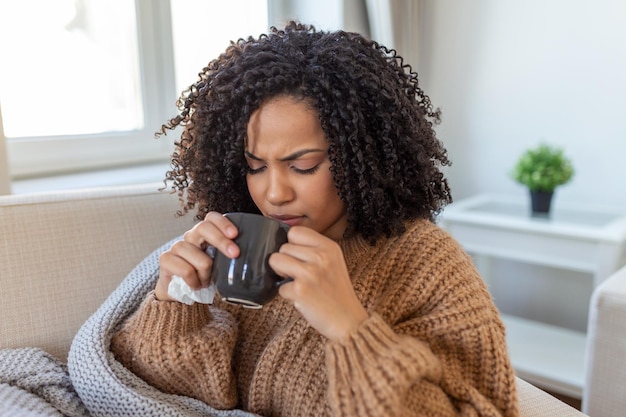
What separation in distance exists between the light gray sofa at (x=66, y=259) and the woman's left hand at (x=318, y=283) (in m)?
0.41

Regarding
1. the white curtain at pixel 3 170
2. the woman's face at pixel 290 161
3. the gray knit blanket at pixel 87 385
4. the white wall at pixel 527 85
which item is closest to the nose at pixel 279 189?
the woman's face at pixel 290 161

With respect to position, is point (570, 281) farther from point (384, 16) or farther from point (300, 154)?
point (300, 154)

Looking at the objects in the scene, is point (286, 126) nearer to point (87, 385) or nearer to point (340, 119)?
point (340, 119)

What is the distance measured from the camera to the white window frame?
4.85ft

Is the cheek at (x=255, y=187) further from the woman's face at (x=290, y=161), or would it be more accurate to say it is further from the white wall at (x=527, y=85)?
the white wall at (x=527, y=85)

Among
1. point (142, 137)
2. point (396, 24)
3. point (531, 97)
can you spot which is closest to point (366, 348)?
point (142, 137)

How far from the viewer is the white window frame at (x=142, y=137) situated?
1479 millimetres

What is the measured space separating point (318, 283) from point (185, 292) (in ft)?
0.76

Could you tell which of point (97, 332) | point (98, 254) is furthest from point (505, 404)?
point (98, 254)

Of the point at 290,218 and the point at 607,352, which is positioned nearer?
the point at 290,218

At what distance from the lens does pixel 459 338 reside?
0.66m

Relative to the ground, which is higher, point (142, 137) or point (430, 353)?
point (142, 137)

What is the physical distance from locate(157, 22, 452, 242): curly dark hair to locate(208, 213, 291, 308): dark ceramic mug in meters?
0.17

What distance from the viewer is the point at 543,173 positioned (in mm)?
1684
